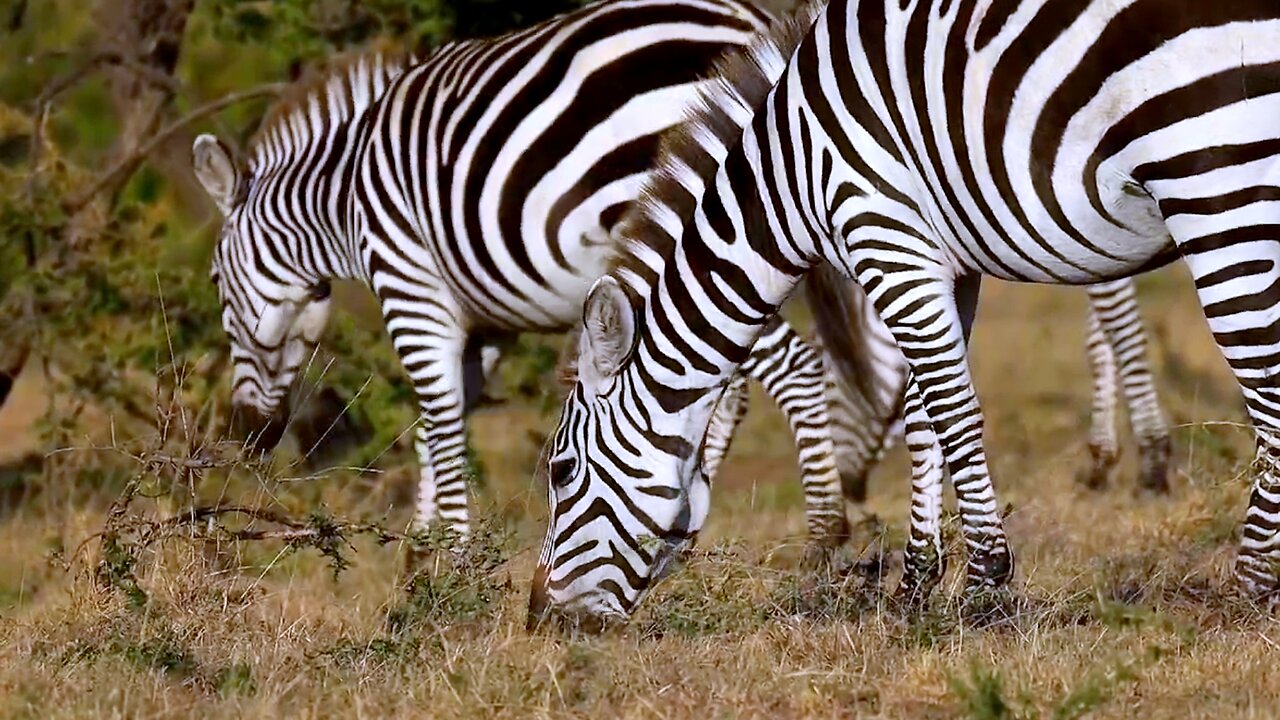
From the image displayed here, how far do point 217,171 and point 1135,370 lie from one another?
4.76 meters

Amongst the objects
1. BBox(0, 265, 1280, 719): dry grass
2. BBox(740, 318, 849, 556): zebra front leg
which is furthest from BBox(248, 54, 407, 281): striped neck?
BBox(740, 318, 849, 556): zebra front leg

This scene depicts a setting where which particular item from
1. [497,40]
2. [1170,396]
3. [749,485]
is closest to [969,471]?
[497,40]

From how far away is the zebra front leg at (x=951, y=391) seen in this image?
510 centimetres

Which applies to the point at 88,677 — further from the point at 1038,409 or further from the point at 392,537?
the point at 1038,409

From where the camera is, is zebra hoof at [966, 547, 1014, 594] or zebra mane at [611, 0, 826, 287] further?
zebra mane at [611, 0, 826, 287]

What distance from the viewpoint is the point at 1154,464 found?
8.70 m

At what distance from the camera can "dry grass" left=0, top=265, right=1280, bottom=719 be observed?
13.8ft

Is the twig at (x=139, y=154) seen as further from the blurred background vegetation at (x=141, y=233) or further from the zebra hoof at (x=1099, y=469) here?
the zebra hoof at (x=1099, y=469)

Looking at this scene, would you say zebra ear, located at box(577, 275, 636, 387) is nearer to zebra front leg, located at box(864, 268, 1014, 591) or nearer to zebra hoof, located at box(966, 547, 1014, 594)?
zebra front leg, located at box(864, 268, 1014, 591)

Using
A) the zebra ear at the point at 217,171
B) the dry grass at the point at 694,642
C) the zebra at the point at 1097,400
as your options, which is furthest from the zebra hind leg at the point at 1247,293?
the zebra ear at the point at 217,171

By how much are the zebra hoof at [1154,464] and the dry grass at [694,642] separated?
1.19 m

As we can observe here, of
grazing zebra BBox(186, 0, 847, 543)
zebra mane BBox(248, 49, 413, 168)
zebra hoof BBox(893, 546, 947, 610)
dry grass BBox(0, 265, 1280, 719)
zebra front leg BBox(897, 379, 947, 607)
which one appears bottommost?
dry grass BBox(0, 265, 1280, 719)

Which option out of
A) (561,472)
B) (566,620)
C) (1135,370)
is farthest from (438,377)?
(1135,370)

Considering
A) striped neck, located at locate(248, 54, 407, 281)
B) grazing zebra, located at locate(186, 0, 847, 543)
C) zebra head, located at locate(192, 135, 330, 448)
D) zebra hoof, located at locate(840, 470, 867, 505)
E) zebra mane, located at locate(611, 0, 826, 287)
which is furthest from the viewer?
zebra hoof, located at locate(840, 470, 867, 505)
